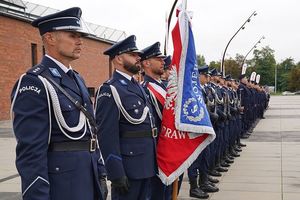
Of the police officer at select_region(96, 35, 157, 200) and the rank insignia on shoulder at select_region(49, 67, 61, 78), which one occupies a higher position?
the rank insignia on shoulder at select_region(49, 67, 61, 78)

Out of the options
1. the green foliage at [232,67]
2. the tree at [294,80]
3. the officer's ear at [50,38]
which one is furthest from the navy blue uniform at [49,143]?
the tree at [294,80]

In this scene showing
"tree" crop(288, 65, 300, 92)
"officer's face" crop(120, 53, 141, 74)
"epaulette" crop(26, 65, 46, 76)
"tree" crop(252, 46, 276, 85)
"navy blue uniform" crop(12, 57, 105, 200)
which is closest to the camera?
"navy blue uniform" crop(12, 57, 105, 200)

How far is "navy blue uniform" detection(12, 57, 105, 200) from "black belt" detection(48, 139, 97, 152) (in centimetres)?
1

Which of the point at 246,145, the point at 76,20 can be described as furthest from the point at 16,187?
the point at 246,145

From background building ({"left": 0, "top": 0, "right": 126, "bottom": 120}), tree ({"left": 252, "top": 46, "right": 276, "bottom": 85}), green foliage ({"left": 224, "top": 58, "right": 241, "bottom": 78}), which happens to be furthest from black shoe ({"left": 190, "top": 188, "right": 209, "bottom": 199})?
tree ({"left": 252, "top": 46, "right": 276, "bottom": 85})

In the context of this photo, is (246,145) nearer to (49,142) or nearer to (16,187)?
(16,187)

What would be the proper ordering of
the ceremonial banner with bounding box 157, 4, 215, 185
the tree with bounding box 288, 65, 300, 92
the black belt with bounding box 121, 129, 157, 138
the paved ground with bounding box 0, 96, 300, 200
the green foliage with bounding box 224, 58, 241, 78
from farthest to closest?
1. the tree with bounding box 288, 65, 300, 92
2. the green foliage with bounding box 224, 58, 241, 78
3. the paved ground with bounding box 0, 96, 300, 200
4. the ceremonial banner with bounding box 157, 4, 215, 185
5. the black belt with bounding box 121, 129, 157, 138

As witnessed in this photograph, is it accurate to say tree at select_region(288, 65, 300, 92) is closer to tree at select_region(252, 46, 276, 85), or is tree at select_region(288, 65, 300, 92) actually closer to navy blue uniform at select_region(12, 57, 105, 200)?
tree at select_region(252, 46, 276, 85)

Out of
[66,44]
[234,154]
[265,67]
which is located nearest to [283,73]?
[265,67]

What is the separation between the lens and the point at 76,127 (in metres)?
2.77

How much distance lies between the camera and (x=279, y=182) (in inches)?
283

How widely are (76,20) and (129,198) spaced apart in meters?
1.72

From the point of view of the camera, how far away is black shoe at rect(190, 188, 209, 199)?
244 inches

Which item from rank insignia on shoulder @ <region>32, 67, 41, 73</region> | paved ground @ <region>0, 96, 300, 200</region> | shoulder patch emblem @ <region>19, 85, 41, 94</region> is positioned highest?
rank insignia on shoulder @ <region>32, 67, 41, 73</region>
